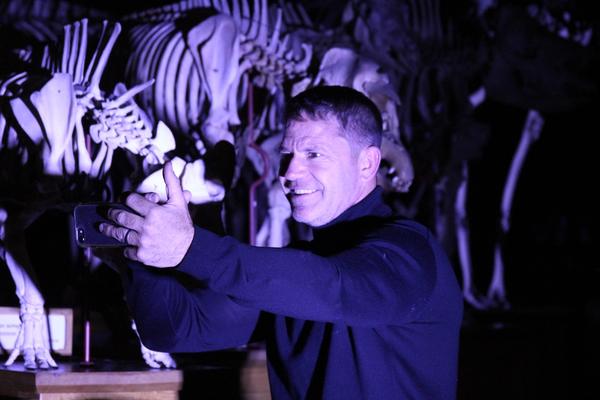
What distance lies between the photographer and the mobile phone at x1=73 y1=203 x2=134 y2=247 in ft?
4.89

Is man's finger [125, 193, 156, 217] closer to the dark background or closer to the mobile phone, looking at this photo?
the mobile phone

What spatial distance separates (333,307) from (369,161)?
0.52 m

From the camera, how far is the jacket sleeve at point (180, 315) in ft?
5.81

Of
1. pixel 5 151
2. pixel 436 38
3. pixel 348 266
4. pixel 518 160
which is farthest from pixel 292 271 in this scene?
pixel 518 160

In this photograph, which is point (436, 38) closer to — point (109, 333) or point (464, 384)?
point (464, 384)

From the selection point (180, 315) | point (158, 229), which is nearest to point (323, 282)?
point (158, 229)

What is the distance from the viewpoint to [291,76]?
14.4ft

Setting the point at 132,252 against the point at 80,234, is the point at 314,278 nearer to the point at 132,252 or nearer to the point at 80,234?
the point at 132,252

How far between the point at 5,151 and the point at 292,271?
198 cm

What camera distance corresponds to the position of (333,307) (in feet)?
4.75

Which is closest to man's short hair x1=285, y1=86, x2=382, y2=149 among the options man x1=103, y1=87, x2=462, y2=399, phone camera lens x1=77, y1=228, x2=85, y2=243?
man x1=103, y1=87, x2=462, y2=399

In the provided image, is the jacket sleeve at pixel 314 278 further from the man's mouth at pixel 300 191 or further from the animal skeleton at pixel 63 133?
the animal skeleton at pixel 63 133

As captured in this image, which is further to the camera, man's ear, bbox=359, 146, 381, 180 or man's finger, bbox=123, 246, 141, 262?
man's ear, bbox=359, 146, 381, 180

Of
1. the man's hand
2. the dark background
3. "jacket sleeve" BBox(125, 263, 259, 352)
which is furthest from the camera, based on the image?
the dark background
